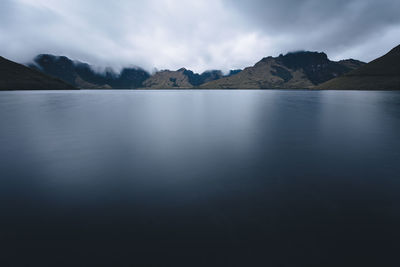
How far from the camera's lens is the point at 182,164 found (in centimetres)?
1452

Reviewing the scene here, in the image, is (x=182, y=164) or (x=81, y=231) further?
(x=182, y=164)

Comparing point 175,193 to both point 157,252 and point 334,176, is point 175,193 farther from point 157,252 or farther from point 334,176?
point 334,176

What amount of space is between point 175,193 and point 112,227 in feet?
11.1

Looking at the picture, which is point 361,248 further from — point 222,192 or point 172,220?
point 172,220

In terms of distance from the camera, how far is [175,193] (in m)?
10.3

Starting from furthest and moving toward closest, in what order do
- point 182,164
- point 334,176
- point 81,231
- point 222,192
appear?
point 182,164 < point 334,176 < point 222,192 < point 81,231

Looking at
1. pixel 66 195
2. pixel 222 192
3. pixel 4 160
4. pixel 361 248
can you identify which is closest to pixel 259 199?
pixel 222 192

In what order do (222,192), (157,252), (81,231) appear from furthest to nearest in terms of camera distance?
(222,192)
(81,231)
(157,252)

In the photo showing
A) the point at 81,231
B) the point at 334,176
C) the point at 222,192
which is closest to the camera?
the point at 81,231

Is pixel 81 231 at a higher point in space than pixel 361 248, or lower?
higher

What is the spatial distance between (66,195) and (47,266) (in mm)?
4527

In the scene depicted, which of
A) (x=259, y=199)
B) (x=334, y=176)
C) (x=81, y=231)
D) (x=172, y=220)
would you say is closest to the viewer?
(x=81, y=231)

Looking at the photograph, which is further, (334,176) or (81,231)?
(334,176)

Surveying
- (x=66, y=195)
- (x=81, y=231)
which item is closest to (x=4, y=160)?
(x=66, y=195)
